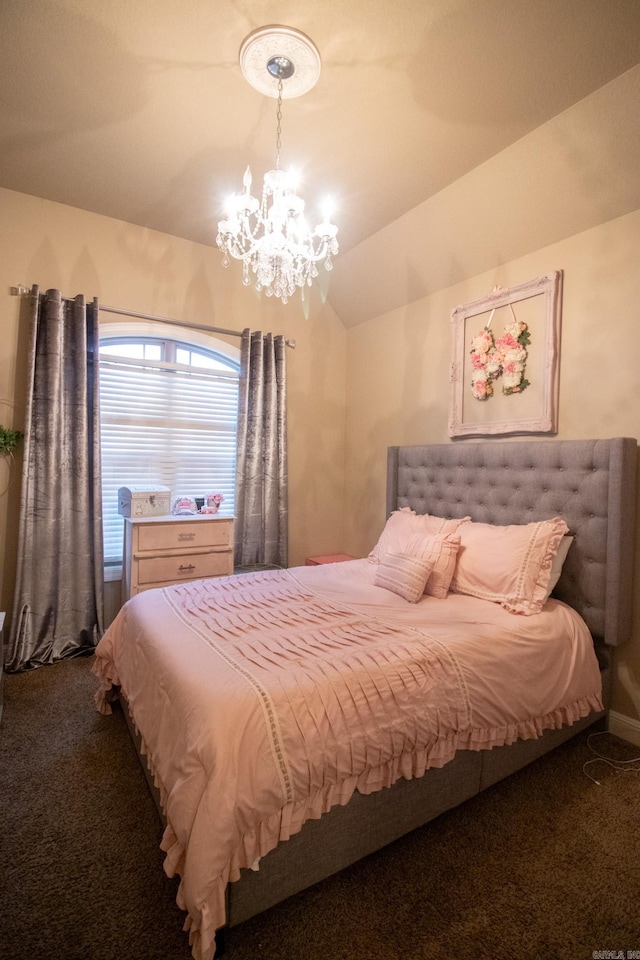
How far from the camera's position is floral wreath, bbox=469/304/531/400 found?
8.83ft

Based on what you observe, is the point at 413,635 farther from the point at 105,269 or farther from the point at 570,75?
the point at 105,269

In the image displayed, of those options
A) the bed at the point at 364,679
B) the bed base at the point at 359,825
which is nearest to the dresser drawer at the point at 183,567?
the bed at the point at 364,679

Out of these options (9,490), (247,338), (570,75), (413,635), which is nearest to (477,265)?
(570,75)

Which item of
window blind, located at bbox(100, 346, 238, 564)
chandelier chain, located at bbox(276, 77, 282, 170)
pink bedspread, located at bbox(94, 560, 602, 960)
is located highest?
chandelier chain, located at bbox(276, 77, 282, 170)

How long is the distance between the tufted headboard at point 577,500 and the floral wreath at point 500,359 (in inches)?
14.2

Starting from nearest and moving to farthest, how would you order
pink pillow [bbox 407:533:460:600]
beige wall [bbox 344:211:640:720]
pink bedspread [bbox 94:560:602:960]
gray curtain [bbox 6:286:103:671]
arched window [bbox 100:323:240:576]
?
pink bedspread [bbox 94:560:602:960] < beige wall [bbox 344:211:640:720] < pink pillow [bbox 407:533:460:600] < gray curtain [bbox 6:286:103:671] < arched window [bbox 100:323:240:576]

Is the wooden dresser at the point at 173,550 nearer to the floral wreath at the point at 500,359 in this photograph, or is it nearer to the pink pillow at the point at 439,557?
the pink pillow at the point at 439,557

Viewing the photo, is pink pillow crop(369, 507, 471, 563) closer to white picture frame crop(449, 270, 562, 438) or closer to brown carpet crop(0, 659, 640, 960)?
white picture frame crop(449, 270, 562, 438)

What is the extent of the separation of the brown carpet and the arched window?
1.89 meters

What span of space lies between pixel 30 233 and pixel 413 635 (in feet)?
11.1

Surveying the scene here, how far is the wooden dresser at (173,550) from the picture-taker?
2.94m

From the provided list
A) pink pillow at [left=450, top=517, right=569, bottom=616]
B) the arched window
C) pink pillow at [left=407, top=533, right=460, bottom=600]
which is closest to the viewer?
pink pillow at [left=450, top=517, right=569, bottom=616]

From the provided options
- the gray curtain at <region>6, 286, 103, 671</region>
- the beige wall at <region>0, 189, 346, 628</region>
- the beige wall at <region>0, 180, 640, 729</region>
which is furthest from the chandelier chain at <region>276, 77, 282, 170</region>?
the gray curtain at <region>6, 286, 103, 671</region>

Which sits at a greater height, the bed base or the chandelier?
the chandelier
